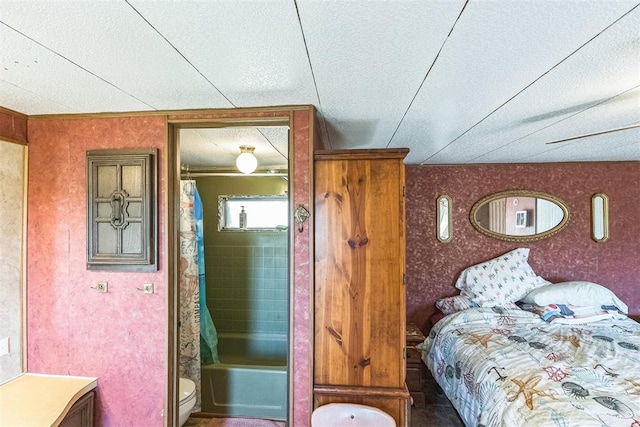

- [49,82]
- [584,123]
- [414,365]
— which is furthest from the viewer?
[414,365]

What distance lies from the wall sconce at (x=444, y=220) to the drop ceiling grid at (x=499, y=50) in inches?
67.3

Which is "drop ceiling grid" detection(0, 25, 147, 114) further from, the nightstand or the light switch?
the nightstand

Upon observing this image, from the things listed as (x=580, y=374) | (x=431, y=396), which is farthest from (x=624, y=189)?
(x=431, y=396)

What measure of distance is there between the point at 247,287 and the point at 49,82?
2.70 m

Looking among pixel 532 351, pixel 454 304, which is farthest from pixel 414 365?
pixel 532 351

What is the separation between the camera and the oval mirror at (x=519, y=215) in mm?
3359

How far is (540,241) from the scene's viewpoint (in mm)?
3383

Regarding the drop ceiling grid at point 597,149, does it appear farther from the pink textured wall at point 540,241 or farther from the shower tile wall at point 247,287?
the shower tile wall at point 247,287

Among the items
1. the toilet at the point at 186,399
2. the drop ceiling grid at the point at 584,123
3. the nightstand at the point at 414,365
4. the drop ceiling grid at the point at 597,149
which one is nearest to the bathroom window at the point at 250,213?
the toilet at the point at 186,399

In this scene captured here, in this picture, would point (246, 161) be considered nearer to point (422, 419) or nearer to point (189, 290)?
point (189, 290)

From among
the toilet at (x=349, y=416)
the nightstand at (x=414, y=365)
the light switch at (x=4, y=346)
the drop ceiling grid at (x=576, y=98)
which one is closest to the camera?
the drop ceiling grid at (x=576, y=98)

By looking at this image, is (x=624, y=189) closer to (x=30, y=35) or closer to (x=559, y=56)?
(x=559, y=56)

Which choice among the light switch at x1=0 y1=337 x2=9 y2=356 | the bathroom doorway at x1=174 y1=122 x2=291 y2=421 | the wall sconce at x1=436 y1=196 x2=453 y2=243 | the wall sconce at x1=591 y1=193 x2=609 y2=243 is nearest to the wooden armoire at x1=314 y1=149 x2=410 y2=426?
the bathroom doorway at x1=174 y1=122 x2=291 y2=421

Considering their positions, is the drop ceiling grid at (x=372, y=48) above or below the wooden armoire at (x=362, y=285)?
above
